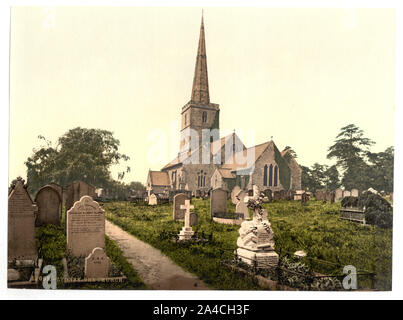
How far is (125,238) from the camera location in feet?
26.5

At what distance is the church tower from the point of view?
315 inches

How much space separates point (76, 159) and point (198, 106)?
140 inches

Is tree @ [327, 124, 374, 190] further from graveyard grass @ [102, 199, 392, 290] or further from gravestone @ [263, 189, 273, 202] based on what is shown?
gravestone @ [263, 189, 273, 202]

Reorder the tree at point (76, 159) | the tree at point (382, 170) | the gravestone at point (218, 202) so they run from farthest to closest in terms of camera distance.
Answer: the gravestone at point (218, 202)
the tree at point (76, 159)
the tree at point (382, 170)

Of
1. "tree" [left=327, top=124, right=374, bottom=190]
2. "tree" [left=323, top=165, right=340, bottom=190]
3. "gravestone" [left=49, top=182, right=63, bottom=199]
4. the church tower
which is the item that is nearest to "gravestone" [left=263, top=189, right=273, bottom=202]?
"tree" [left=323, top=165, right=340, bottom=190]

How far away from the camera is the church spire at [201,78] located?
805 centimetres

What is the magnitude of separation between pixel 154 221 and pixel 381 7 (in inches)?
293

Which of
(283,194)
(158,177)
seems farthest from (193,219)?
(283,194)

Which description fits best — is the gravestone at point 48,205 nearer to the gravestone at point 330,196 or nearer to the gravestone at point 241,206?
the gravestone at point 241,206

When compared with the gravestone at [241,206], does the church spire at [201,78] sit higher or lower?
higher

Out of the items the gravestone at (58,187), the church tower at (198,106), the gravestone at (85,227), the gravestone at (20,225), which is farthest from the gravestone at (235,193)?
the gravestone at (20,225)

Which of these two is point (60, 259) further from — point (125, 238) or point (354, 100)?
A: point (354, 100)

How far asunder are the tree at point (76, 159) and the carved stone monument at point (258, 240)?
3.37m

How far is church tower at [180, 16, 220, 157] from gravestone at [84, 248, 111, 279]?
3.06 meters
